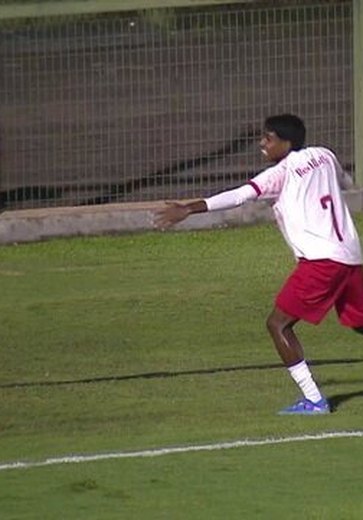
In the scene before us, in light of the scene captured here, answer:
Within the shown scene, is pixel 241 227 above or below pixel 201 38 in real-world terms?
below

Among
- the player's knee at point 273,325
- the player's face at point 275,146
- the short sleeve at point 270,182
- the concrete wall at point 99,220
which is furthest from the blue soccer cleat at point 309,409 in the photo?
the concrete wall at point 99,220

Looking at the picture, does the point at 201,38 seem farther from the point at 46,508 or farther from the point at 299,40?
the point at 46,508

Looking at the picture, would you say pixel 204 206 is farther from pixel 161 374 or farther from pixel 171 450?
pixel 161 374

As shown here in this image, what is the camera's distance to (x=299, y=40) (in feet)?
65.2

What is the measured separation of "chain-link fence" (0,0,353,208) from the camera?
1958 centimetres

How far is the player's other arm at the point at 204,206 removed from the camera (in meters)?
10.8

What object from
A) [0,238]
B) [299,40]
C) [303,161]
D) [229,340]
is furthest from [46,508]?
[299,40]

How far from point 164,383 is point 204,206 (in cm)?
178

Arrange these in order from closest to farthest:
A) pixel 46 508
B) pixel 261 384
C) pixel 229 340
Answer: pixel 46 508 → pixel 261 384 → pixel 229 340

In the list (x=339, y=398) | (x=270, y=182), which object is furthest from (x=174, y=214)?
(x=339, y=398)

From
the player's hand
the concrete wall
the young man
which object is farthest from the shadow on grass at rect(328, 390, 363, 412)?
the concrete wall

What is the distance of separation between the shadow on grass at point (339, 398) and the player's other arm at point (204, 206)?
4.22ft

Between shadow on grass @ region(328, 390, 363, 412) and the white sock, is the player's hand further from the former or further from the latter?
shadow on grass @ region(328, 390, 363, 412)

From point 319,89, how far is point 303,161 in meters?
9.26
